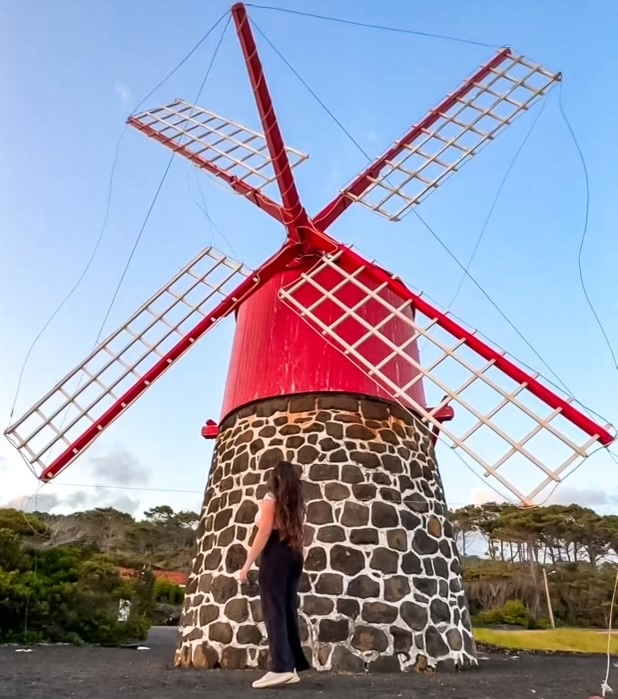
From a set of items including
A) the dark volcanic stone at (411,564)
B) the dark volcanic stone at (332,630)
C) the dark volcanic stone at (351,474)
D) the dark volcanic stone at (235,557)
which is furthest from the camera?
the dark volcanic stone at (351,474)

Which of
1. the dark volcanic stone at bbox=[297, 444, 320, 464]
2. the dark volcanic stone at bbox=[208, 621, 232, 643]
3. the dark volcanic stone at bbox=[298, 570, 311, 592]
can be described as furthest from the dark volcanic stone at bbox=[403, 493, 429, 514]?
the dark volcanic stone at bbox=[208, 621, 232, 643]

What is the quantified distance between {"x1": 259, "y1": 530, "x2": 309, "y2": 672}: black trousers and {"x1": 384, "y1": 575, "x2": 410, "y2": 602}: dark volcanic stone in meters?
2.16

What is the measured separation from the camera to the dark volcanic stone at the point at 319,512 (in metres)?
6.02

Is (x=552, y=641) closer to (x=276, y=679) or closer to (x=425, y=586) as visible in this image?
(x=425, y=586)

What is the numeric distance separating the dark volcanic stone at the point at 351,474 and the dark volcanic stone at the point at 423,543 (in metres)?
0.74

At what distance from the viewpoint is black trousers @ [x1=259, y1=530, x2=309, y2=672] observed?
3.70 metres

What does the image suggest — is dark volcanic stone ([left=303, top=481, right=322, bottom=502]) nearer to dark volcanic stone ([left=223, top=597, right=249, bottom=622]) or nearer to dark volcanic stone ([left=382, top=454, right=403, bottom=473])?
dark volcanic stone ([left=382, top=454, right=403, bottom=473])

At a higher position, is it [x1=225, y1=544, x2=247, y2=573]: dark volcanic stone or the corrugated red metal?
the corrugated red metal

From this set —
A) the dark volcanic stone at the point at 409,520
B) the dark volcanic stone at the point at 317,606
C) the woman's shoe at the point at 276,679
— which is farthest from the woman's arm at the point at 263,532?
the dark volcanic stone at the point at 409,520

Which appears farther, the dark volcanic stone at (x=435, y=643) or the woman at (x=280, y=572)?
the dark volcanic stone at (x=435, y=643)

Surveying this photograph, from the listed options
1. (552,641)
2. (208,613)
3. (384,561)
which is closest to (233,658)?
(208,613)

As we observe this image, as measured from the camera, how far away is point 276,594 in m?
3.72

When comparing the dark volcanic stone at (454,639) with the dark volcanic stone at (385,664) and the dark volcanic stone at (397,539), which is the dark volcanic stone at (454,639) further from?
the dark volcanic stone at (397,539)

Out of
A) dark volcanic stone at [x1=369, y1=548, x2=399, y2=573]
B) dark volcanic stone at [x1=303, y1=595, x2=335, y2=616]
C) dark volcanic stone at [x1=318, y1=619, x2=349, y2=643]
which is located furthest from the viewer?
dark volcanic stone at [x1=369, y1=548, x2=399, y2=573]
